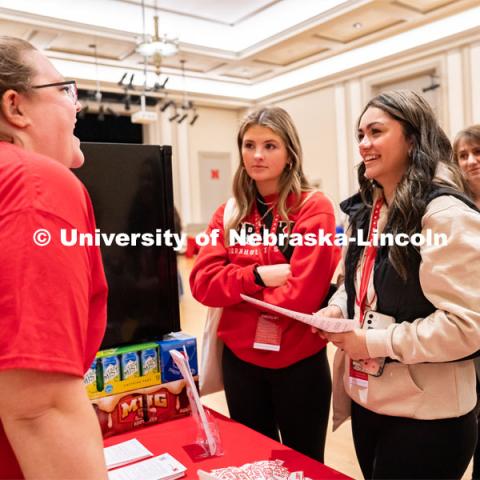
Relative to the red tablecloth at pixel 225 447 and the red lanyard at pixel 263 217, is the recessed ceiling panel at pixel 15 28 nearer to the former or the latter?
the red lanyard at pixel 263 217

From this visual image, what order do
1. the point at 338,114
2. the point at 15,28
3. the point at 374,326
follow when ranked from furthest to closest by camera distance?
the point at 338,114 → the point at 15,28 → the point at 374,326

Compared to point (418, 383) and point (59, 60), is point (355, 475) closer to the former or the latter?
point (418, 383)

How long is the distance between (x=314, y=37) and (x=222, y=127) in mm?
5089

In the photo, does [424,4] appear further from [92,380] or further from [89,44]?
[92,380]

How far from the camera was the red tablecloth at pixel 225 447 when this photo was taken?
3.92 feet

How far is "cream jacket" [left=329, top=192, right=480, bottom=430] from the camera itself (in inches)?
47.8

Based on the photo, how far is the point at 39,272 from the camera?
2.07ft

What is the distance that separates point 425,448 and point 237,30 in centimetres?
926

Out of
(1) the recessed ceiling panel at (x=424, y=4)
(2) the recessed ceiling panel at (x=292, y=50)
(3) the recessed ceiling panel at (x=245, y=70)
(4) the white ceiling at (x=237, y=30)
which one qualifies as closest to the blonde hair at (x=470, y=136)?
(4) the white ceiling at (x=237, y=30)

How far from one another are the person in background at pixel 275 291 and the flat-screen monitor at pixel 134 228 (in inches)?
13.2

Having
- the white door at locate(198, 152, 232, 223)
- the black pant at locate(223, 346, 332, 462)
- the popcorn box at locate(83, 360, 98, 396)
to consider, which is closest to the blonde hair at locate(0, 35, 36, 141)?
the popcorn box at locate(83, 360, 98, 396)

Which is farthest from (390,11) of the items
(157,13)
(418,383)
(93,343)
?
(93,343)

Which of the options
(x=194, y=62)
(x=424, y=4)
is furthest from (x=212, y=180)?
(x=424, y=4)

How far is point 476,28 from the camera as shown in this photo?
8430 millimetres
